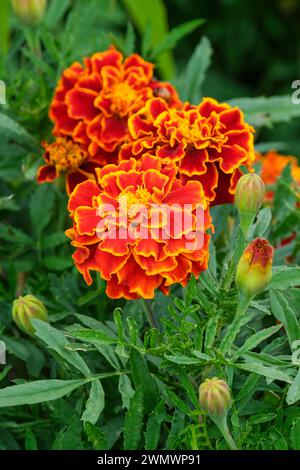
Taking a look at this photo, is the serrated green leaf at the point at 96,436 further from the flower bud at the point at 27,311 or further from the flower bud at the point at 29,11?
the flower bud at the point at 29,11

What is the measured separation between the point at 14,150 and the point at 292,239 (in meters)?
0.33

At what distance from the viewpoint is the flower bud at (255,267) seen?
70 cm

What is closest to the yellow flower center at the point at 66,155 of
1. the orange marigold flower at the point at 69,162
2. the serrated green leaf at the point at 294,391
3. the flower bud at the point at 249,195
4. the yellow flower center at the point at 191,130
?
the orange marigold flower at the point at 69,162

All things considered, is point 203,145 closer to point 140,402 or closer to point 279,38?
point 140,402

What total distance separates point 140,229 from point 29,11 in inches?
17.0

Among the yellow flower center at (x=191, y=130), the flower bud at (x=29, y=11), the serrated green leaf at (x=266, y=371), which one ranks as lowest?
the serrated green leaf at (x=266, y=371)

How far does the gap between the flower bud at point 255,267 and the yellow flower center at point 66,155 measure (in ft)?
0.91

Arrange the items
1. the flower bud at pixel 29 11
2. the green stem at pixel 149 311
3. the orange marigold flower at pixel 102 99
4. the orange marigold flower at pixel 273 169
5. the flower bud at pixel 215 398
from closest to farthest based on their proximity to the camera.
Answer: the flower bud at pixel 215 398
the green stem at pixel 149 311
the orange marigold flower at pixel 102 99
the flower bud at pixel 29 11
the orange marigold flower at pixel 273 169

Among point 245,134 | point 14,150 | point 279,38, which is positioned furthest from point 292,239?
point 279,38

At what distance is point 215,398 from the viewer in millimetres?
663

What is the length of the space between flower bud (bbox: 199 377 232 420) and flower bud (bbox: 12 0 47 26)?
0.55 meters

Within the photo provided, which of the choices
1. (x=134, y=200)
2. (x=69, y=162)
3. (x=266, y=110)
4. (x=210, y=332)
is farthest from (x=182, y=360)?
(x=266, y=110)

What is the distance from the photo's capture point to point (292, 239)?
1031 mm

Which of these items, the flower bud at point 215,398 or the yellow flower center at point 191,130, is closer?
the flower bud at point 215,398
